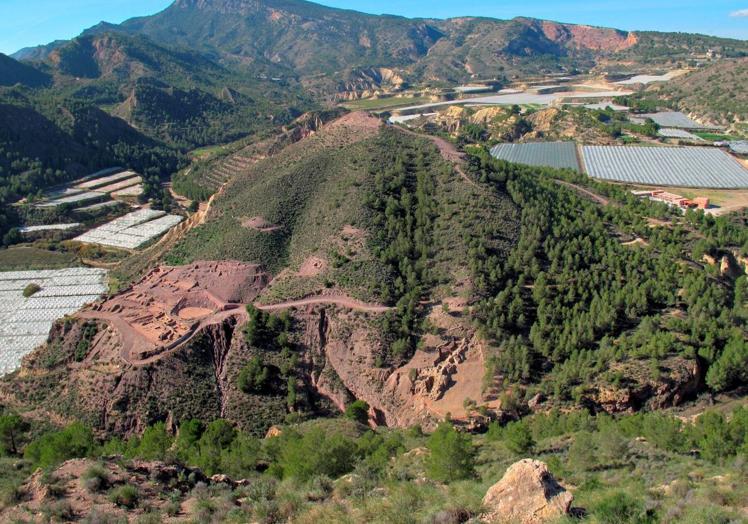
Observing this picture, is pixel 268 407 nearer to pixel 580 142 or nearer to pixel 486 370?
pixel 486 370

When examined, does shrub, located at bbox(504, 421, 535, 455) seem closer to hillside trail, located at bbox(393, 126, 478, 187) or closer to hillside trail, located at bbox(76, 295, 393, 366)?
hillside trail, located at bbox(76, 295, 393, 366)

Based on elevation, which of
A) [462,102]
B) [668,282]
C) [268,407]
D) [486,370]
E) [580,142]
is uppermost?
[462,102]

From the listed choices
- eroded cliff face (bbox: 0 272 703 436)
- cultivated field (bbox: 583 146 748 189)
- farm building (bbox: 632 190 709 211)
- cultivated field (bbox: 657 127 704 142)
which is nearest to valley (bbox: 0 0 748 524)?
eroded cliff face (bbox: 0 272 703 436)

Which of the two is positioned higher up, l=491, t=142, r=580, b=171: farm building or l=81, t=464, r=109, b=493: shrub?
l=491, t=142, r=580, b=171: farm building

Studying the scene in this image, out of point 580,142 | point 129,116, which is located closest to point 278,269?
point 580,142

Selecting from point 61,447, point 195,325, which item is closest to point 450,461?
point 61,447

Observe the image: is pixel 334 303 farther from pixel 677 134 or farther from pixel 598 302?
pixel 677 134
